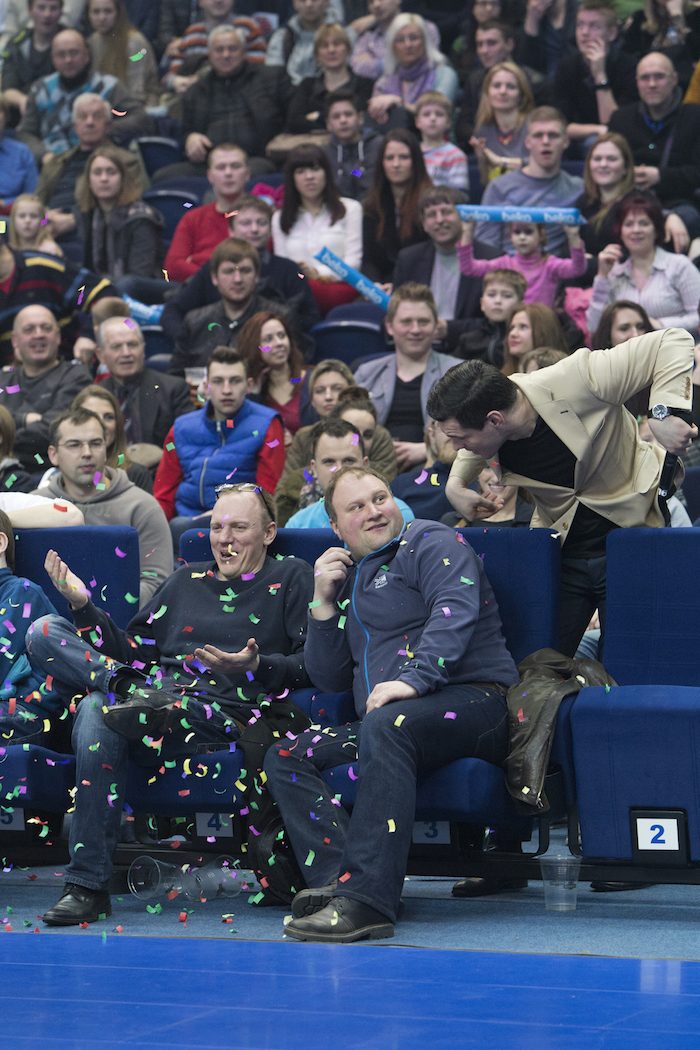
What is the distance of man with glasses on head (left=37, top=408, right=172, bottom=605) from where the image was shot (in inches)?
236

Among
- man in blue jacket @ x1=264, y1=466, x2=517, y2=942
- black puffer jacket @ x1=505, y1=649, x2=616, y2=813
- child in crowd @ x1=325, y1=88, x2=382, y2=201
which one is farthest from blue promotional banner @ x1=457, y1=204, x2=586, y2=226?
black puffer jacket @ x1=505, y1=649, x2=616, y2=813

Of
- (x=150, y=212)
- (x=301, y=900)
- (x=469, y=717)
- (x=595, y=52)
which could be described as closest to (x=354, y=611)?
(x=469, y=717)

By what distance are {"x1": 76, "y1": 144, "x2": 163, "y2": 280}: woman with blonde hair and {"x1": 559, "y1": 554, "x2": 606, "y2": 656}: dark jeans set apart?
5.07m

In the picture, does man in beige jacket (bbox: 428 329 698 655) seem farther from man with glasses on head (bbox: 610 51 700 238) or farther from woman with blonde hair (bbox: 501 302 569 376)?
man with glasses on head (bbox: 610 51 700 238)

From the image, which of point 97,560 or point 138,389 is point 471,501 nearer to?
point 97,560

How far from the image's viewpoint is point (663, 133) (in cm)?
885

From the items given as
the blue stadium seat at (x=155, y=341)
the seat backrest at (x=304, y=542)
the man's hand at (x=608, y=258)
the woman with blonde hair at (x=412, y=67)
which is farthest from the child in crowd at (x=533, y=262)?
the seat backrest at (x=304, y=542)

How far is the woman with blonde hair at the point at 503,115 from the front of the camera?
9070mm

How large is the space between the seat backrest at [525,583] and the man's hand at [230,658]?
2.21ft

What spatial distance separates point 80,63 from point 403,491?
5.59 metres

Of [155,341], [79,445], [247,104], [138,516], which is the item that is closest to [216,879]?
[138,516]

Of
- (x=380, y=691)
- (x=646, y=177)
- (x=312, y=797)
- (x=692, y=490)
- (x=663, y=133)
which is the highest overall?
(x=663, y=133)

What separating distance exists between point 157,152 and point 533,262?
11.3 ft

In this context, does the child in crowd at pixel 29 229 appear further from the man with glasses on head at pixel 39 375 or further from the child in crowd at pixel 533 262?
Result: the child in crowd at pixel 533 262
